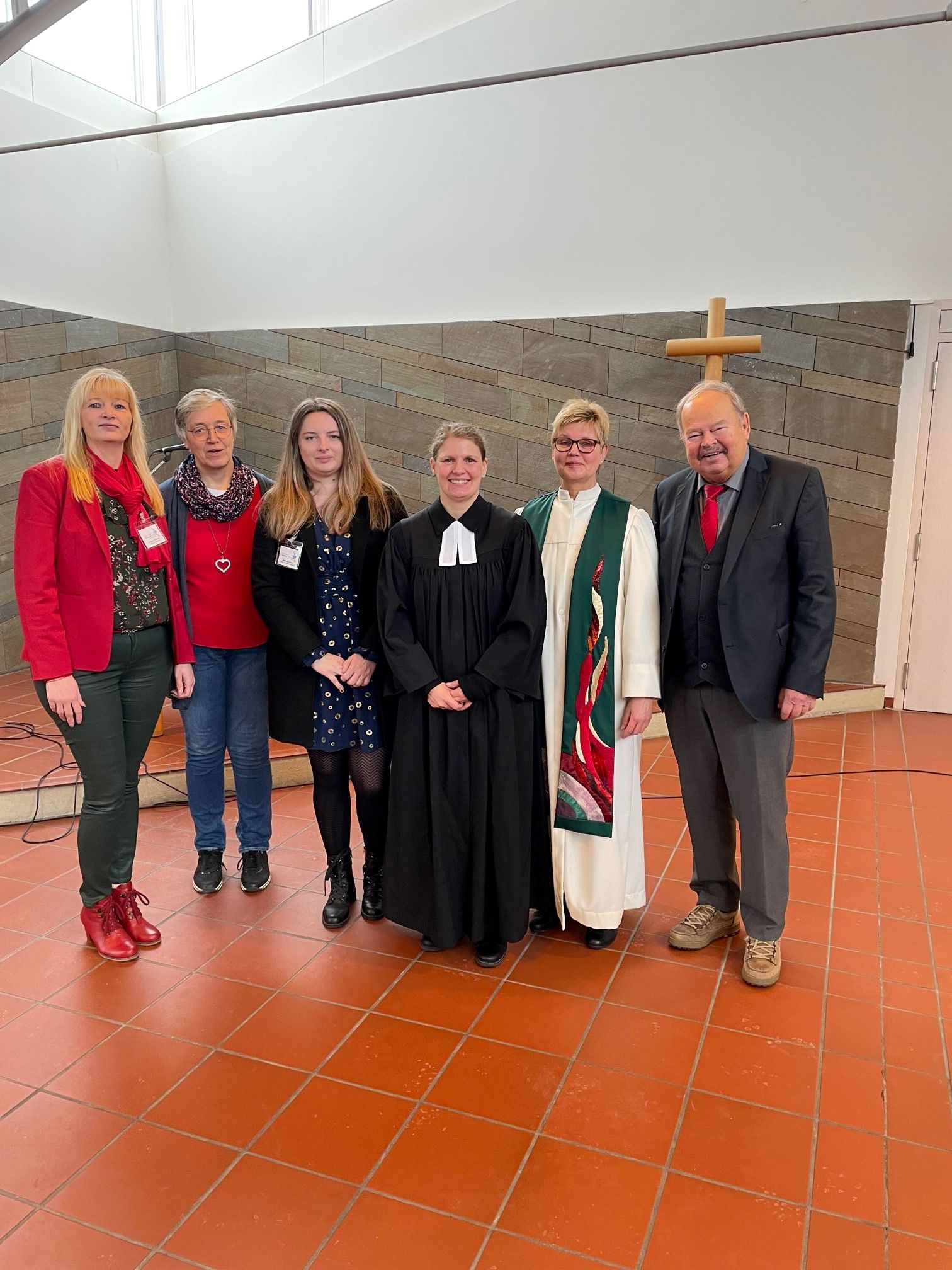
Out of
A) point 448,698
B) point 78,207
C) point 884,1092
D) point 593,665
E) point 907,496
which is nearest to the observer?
point 884,1092

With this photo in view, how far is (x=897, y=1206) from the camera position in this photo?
1877 mm

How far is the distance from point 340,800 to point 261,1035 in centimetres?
79

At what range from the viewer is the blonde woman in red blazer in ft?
8.34

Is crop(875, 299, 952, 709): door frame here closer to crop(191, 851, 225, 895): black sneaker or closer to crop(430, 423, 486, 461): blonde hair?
crop(430, 423, 486, 461): blonde hair

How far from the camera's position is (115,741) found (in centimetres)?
272

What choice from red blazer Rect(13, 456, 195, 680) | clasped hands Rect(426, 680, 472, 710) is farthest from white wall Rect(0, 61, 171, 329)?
clasped hands Rect(426, 680, 472, 710)

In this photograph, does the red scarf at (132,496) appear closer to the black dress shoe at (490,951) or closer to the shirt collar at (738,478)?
the black dress shoe at (490,951)

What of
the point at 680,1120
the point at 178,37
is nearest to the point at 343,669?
the point at 680,1120

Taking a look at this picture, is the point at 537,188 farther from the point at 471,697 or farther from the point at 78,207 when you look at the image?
the point at 471,697

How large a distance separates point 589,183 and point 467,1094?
531 cm

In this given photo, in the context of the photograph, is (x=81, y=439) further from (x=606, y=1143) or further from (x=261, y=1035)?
(x=606, y=1143)

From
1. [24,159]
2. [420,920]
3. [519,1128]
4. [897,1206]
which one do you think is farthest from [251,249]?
[897,1206]

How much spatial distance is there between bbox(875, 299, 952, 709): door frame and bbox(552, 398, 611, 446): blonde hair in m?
3.48

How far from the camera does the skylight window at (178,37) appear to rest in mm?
6301
